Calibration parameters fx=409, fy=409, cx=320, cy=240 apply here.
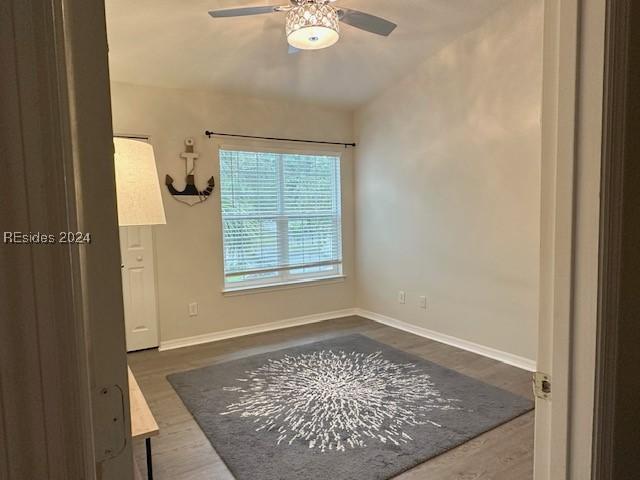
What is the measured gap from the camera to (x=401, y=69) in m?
4.00

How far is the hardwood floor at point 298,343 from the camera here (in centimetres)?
202

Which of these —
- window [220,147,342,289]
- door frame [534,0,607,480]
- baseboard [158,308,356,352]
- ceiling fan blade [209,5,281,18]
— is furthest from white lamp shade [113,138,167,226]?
baseboard [158,308,356,352]

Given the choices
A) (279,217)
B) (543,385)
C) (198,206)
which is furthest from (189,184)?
(543,385)

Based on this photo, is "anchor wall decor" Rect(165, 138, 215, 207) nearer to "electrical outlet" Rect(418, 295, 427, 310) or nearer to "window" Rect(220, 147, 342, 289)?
"window" Rect(220, 147, 342, 289)

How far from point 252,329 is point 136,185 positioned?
3.21 metres

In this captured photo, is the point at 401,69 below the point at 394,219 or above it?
above

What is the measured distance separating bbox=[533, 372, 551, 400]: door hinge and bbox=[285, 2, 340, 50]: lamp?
2.11 m

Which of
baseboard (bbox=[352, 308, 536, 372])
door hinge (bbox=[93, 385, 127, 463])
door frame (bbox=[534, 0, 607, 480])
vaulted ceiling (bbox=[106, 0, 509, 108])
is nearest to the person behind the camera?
door hinge (bbox=[93, 385, 127, 463])

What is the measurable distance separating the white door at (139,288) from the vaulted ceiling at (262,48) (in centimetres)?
140

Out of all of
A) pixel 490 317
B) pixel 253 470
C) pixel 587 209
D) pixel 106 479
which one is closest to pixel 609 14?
pixel 587 209

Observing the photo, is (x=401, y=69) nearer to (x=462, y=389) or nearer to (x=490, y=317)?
(x=490, y=317)

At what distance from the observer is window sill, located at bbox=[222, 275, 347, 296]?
4258 mm

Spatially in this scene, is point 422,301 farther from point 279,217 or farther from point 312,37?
point 312,37

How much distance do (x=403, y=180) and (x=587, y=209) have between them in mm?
3550
